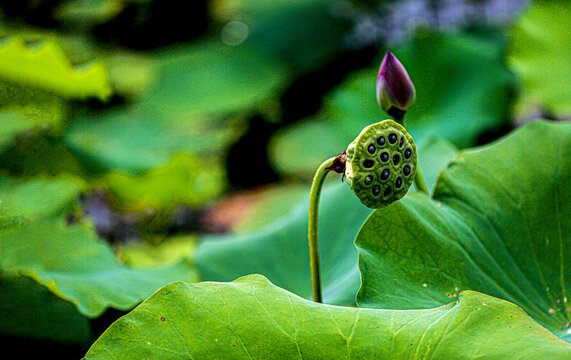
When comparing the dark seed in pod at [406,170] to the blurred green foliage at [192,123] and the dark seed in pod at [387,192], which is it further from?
the blurred green foliage at [192,123]

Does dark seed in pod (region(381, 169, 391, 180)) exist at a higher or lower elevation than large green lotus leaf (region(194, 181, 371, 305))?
higher

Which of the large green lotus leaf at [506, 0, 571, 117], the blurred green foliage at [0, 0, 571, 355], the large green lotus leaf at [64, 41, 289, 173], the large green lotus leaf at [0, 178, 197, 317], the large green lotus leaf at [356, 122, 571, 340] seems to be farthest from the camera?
the large green lotus leaf at [64, 41, 289, 173]

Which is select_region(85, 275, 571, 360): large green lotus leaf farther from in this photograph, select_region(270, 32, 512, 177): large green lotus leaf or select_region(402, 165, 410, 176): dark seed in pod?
select_region(270, 32, 512, 177): large green lotus leaf

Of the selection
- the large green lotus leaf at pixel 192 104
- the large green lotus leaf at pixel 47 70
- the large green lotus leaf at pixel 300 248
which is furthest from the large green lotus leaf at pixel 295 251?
the large green lotus leaf at pixel 192 104

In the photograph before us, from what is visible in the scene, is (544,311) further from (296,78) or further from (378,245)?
(296,78)

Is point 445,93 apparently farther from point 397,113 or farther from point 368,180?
point 368,180

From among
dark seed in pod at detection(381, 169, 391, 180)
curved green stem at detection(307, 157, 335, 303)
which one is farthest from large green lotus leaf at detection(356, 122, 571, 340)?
dark seed in pod at detection(381, 169, 391, 180)
